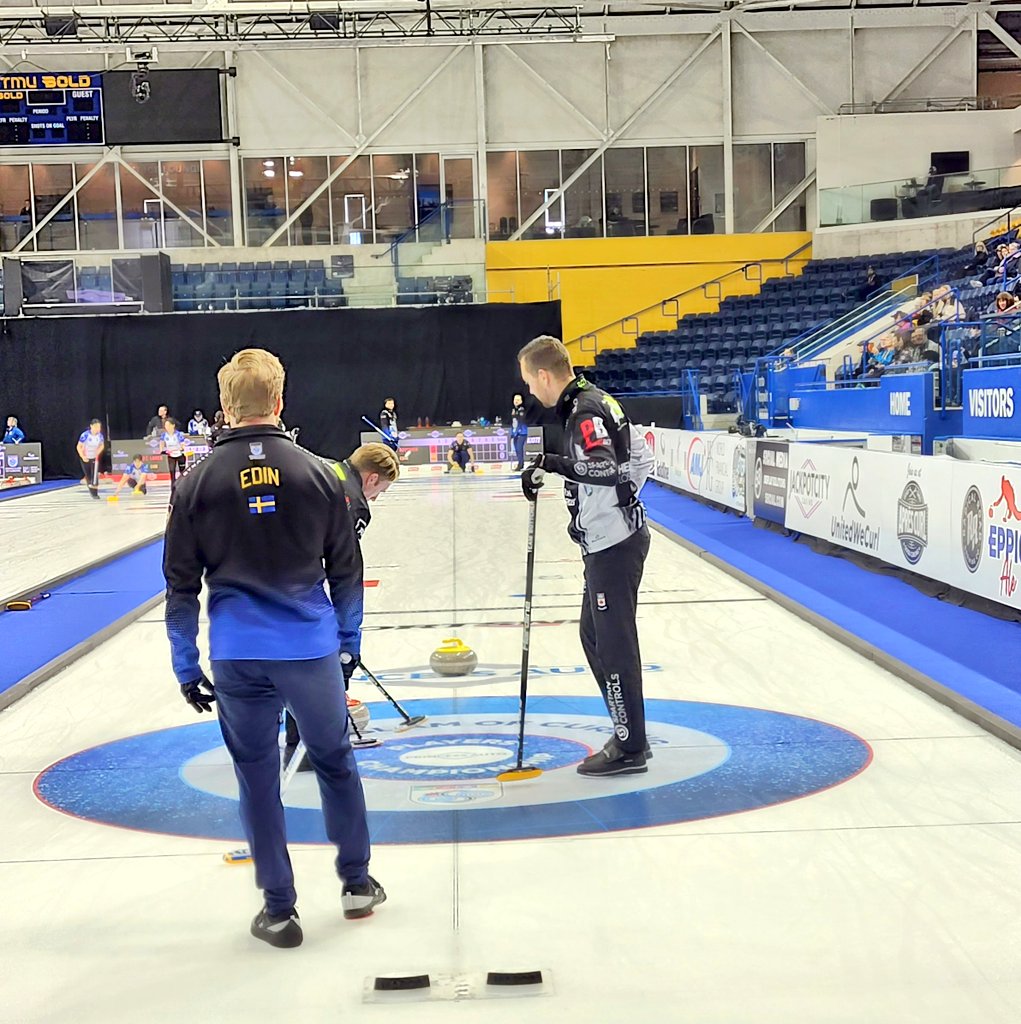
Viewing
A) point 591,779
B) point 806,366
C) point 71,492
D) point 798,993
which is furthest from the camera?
point 71,492

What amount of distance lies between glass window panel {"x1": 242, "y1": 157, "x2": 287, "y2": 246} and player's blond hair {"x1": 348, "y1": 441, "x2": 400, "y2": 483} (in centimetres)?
3090

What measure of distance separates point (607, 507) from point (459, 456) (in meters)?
23.5

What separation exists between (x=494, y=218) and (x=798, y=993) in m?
33.0

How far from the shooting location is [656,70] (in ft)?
Result: 113

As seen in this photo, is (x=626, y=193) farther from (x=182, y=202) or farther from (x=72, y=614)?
(x=72, y=614)

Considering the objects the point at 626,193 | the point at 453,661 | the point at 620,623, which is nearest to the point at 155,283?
the point at 626,193

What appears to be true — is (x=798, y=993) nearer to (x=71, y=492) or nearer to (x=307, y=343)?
(x=71, y=492)

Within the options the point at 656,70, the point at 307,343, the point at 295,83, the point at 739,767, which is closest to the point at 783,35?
the point at 656,70

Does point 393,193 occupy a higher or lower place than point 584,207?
higher

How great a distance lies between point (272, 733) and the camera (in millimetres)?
3691

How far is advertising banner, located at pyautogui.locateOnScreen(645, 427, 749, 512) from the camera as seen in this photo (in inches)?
659

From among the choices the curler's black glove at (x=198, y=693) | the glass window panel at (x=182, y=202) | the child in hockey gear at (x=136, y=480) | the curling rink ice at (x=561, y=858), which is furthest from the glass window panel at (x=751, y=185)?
the curler's black glove at (x=198, y=693)

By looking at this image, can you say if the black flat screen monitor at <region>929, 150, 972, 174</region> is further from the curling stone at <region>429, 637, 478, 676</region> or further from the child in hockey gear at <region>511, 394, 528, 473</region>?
the curling stone at <region>429, 637, 478, 676</region>

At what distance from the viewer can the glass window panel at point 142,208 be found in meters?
34.6
